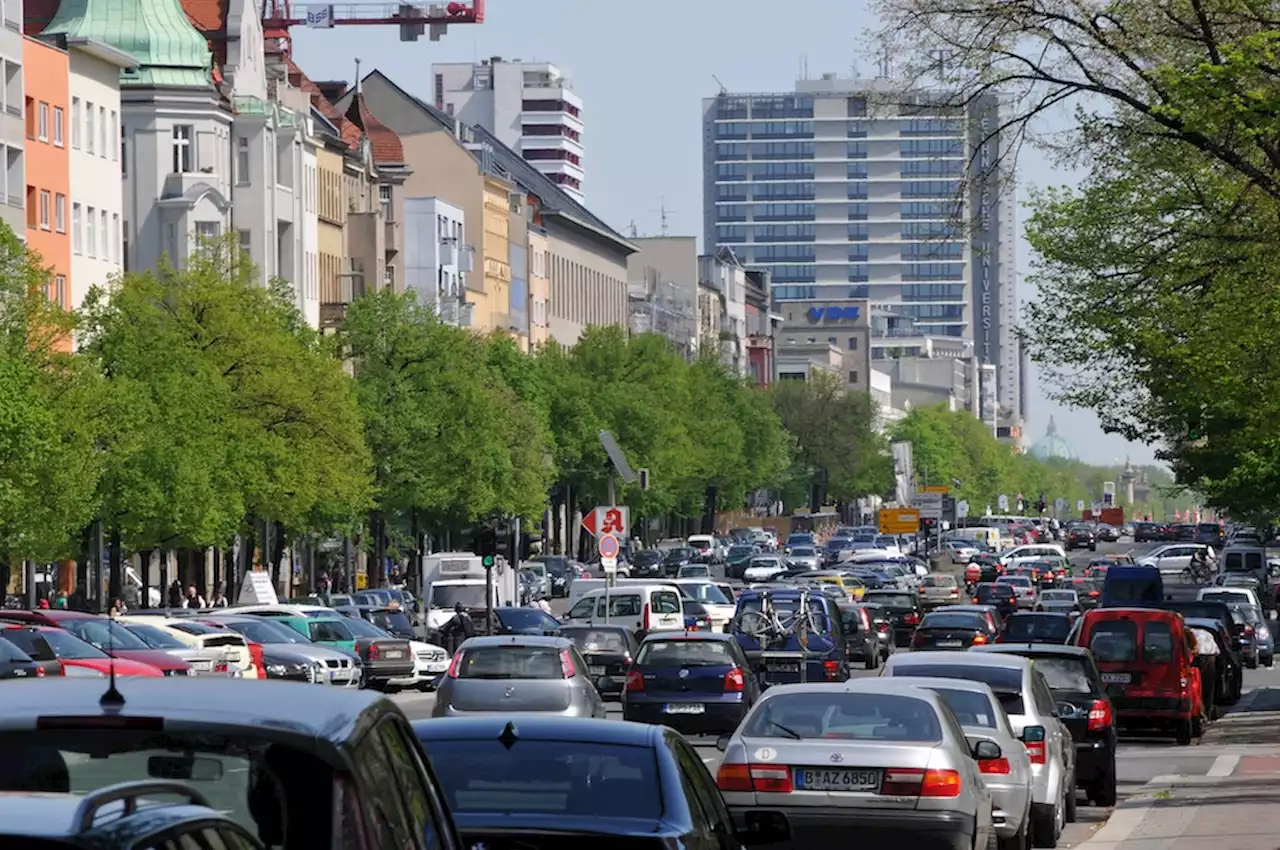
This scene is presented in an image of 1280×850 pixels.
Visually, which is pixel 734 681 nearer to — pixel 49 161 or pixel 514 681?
pixel 514 681

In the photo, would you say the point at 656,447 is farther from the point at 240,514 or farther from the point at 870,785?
the point at 870,785

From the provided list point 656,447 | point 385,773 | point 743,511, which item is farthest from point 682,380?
point 385,773

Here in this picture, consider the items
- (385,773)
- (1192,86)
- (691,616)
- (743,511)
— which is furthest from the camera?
(743,511)

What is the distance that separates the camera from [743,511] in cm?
19888

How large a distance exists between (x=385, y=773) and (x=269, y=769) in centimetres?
53

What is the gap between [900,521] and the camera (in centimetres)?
13975

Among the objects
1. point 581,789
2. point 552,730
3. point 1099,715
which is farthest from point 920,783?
point 1099,715

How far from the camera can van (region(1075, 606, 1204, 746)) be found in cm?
3575

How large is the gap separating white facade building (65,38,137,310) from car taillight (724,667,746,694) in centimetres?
5306

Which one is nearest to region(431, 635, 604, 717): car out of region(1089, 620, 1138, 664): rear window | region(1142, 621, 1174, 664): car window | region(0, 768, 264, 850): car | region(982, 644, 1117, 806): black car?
region(982, 644, 1117, 806): black car

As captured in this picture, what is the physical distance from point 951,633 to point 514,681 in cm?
2300

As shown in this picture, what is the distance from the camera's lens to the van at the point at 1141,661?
35.8 metres

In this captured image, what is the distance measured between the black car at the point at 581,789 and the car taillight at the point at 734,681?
2175 centimetres

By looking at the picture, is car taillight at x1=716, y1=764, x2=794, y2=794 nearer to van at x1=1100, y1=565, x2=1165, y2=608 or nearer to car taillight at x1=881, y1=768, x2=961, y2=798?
car taillight at x1=881, y1=768, x2=961, y2=798
